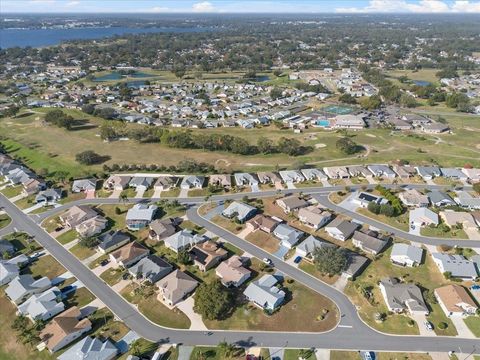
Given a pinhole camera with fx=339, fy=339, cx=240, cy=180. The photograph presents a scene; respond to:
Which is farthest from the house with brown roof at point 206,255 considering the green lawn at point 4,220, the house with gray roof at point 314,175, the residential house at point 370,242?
the green lawn at point 4,220

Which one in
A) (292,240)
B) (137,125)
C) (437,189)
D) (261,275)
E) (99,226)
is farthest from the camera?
(137,125)

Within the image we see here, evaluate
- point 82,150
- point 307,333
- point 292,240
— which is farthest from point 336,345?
point 82,150

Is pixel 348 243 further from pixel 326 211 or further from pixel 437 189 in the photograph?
pixel 437 189

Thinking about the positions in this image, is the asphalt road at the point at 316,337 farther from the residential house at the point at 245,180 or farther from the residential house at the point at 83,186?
the residential house at the point at 245,180

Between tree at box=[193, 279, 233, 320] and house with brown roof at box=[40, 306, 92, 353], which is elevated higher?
tree at box=[193, 279, 233, 320]

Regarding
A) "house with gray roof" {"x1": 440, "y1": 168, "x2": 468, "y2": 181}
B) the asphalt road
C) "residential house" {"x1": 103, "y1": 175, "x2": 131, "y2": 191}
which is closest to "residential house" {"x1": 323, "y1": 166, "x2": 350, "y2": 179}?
"house with gray roof" {"x1": 440, "y1": 168, "x2": 468, "y2": 181}

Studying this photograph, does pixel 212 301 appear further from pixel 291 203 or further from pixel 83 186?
pixel 83 186

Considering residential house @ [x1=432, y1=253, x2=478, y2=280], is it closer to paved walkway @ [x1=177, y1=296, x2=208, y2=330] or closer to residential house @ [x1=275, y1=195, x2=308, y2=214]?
residential house @ [x1=275, y1=195, x2=308, y2=214]
